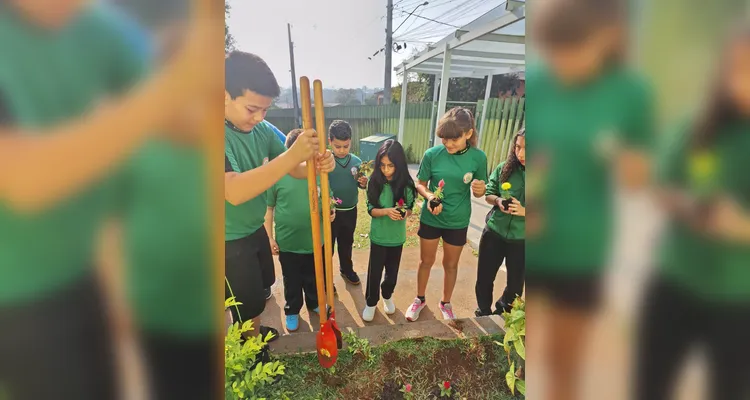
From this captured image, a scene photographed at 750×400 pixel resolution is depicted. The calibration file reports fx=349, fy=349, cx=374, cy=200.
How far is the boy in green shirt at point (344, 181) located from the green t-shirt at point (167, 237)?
208 cm

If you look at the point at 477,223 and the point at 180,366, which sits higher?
the point at 180,366

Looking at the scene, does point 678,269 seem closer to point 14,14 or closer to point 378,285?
point 14,14

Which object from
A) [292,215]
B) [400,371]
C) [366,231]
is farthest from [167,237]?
[366,231]

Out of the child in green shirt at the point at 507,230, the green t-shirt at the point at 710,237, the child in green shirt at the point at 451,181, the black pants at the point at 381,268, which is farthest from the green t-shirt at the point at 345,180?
the green t-shirt at the point at 710,237

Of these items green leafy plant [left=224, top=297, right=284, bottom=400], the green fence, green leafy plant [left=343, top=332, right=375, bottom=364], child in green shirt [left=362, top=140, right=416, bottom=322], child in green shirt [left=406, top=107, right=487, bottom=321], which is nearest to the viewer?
green leafy plant [left=224, top=297, right=284, bottom=400]

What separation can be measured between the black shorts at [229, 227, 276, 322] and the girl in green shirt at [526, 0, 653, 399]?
5.24ft

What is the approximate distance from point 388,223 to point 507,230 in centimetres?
91

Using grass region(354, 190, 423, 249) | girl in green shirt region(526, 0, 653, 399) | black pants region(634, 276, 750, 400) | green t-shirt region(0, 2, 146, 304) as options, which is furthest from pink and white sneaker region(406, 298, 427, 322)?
green t-shirt region(0, 2, 146, 304)

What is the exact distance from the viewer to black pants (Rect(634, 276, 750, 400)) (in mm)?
897

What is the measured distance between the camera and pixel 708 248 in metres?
0.85

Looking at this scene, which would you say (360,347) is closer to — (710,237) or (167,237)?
(167,237)

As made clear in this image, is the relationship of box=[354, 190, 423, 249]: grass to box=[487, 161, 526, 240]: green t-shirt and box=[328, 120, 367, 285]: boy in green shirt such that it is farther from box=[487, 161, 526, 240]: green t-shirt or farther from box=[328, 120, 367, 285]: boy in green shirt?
box=[487, 161, 526, 240]: green t-shirt

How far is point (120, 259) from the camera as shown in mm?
824

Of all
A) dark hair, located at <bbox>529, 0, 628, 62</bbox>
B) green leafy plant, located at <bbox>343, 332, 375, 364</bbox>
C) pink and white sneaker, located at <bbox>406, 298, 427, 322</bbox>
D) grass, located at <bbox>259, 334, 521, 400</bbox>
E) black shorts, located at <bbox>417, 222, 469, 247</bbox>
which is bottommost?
pink and white sneaker, located at <bbox>406, 298, 427, 322</bbox>
